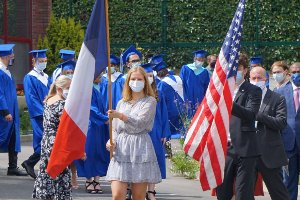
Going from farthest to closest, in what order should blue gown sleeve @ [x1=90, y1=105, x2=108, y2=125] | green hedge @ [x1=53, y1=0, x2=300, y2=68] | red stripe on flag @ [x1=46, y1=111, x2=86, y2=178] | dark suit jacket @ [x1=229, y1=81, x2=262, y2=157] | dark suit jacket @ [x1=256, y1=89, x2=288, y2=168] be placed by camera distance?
green hedge @ [x1=53, y1=0, x2=300, y2=68] < blue gown sleeve @ [x1=90, y1=105, x2=108, y2=125] < dark suit jacket @ [x1=256, y1=89, x2=288, y2=168] < dark suit jacket @ [x1=229, y1=81, x2=262, y2=157] < red stripe on flag @ [x1=46, y1=111, x2=86, y2=178]

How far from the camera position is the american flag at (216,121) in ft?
34.6

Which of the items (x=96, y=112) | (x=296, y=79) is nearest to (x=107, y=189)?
(x=96, y=112)

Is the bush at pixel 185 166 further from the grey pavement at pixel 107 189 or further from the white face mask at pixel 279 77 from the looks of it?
the white face mask at pixel 279 77

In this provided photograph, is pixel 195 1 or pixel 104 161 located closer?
pixel 104 161

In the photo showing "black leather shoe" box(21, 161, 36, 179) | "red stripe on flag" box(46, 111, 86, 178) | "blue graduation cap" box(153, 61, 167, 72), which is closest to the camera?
"red stripe on flag" box(46, 111, 86, 178)

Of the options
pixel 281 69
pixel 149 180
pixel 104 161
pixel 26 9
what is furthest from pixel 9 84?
pixel 26 9

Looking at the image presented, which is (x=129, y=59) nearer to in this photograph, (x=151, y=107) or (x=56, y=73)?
(x=56, y=73)

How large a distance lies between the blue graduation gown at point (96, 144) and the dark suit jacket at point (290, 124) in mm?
2584

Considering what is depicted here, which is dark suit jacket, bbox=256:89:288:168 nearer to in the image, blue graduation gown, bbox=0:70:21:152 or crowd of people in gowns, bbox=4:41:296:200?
crowd of people in gowns, bbox=4:41:296:200

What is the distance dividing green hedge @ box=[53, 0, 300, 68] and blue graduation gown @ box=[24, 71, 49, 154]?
30.5 feet

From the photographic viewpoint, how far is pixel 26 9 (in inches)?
953

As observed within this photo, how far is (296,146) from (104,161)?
292 centimetres

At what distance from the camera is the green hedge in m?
23.4

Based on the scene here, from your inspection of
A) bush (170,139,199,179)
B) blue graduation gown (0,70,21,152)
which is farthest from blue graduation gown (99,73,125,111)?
bush (170,139,199,179)
